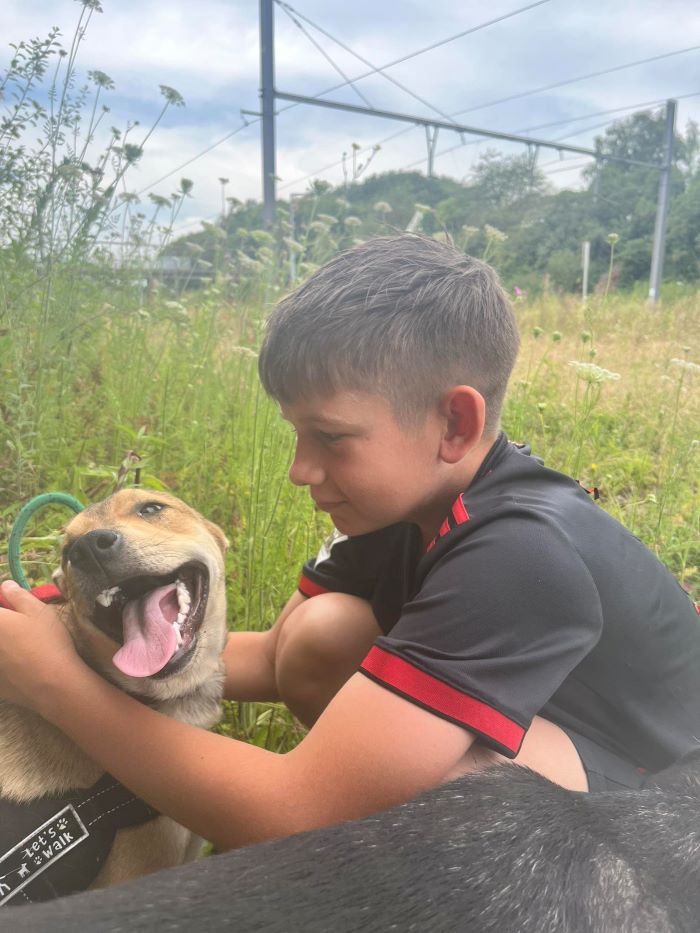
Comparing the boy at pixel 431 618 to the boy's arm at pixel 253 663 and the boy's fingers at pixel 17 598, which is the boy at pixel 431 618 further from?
the boy's arm at pixel 253 663

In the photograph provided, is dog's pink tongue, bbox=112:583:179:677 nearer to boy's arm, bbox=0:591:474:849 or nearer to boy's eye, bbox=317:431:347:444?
boy's arm, bbox=0:591:474:849

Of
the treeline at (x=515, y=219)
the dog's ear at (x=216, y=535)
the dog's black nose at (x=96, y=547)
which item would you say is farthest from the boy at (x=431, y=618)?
the treeline at (x=515, y=219)

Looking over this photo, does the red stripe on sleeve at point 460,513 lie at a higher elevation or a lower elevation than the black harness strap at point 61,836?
higher

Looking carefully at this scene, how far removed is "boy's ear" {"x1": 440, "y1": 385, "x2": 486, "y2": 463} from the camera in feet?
3.64

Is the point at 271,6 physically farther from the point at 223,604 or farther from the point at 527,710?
the point at 527,710

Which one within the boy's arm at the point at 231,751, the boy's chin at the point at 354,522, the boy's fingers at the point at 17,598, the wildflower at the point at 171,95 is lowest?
the boy's arm at the point at 231,751

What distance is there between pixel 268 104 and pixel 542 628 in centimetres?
189

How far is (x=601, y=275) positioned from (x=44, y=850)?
2995 mm

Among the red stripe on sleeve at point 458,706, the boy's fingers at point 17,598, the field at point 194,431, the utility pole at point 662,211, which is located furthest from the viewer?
the utility pole at point 662,211

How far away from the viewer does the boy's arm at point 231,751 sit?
0.89 metres

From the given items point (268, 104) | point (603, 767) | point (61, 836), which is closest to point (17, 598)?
point (61, 836)

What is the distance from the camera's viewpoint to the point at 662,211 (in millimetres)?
3209

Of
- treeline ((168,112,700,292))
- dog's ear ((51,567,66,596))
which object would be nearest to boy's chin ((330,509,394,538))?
dog's ear ((51,567,66,596))

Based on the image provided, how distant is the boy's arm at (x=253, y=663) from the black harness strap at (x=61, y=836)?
0.53 metres
